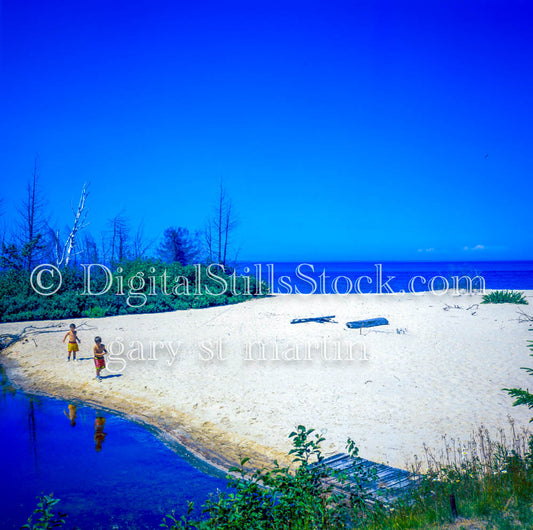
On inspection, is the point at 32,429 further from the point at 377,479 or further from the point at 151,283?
the point at 151,283

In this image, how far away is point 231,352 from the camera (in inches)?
540

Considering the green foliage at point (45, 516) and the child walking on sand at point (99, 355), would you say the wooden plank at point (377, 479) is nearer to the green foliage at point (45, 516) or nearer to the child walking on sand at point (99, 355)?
the green foliage at point (45, 516)

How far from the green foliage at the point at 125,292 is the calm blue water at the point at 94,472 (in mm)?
12436

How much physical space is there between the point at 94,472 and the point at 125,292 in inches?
688

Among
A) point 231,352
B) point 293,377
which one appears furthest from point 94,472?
point 231,352

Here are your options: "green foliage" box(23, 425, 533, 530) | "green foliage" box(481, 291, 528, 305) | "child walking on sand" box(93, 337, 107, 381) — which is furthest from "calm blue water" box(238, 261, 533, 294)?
"green foliage" box(23, 425, 533, 530)

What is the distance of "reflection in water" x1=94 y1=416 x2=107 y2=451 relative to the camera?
8103 millimetres

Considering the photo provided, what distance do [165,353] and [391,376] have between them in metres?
7.23

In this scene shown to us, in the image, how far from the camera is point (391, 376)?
417 inches

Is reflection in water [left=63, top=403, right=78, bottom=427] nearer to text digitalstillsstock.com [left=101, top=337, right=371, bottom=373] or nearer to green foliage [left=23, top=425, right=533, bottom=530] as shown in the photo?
text digitalstillsstock.com [left=101, top=337, right=371, bottom=373]

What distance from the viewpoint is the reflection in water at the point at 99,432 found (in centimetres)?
810

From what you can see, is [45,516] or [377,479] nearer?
[45,516]

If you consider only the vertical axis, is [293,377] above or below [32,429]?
above

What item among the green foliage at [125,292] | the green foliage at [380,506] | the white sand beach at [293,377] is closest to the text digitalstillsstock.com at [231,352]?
the white sand beach at [293,377]
